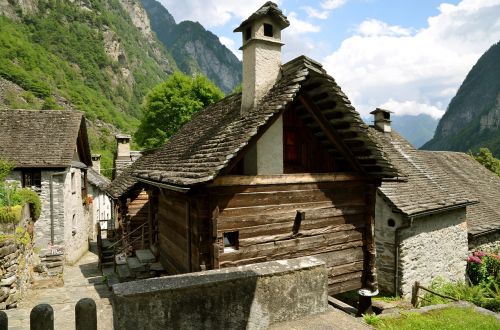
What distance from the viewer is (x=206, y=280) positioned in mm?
Result: 3994

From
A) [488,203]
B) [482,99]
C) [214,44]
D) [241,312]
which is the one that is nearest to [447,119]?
[482,99]

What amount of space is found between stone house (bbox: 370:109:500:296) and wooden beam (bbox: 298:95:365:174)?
2242 mm

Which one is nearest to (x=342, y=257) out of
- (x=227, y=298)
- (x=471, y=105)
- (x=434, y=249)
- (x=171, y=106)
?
(x=227, y=298)

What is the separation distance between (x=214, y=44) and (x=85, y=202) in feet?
604

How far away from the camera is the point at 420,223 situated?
13086 mm

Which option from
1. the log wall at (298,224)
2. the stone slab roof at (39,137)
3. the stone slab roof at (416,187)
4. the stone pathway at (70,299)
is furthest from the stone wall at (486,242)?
the stone slab roof at (39,137)

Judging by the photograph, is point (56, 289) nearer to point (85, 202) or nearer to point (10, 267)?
point (10, 267)

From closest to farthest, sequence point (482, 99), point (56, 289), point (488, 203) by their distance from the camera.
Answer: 1. point (56, 289)
2. point (488, 203)
3. point (482, 99)

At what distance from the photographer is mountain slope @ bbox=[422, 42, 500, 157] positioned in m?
113

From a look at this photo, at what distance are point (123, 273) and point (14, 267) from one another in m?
3.43

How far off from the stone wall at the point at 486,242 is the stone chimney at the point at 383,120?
651cm

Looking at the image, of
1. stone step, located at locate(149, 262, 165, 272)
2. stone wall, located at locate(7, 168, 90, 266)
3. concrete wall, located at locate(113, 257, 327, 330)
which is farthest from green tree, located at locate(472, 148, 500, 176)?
concrete wall, located at locate(113, 257, 327, 330)

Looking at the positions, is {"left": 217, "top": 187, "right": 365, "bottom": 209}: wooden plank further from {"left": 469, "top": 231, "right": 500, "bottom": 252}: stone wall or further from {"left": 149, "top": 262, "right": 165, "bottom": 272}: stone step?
{"left": 469, "top": 231, "right": 500, "bottom": 252}: stone wall

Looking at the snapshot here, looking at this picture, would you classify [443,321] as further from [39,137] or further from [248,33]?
[39,137]
